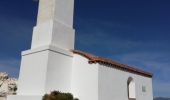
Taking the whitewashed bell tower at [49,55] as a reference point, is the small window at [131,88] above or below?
below

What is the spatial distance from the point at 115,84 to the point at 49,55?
190 inches

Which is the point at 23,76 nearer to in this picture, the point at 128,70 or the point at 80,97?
the point at 80,97

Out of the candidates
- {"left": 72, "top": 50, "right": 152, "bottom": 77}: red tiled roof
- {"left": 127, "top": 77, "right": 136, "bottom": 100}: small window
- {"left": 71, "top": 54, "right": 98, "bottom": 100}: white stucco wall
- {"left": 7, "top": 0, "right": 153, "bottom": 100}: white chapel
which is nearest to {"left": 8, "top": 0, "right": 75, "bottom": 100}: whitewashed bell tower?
{"left": 7, "top": 0, "right": 153, "bottom": 100}: white chapel

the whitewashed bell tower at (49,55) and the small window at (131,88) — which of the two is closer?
the whitewashed bell tower at (49,55)

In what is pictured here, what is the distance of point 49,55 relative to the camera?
13000 millimetres

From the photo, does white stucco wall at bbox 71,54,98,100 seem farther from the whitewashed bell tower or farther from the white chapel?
the whitewashed bell tower

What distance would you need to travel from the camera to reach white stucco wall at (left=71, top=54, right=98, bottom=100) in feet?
42.0

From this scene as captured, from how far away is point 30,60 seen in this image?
14.0 meters

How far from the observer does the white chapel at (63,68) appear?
42.1 feet

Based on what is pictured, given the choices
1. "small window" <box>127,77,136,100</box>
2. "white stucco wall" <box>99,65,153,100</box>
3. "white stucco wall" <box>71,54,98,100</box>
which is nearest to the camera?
"white stucco wall" <box>71,54,98,100</box>

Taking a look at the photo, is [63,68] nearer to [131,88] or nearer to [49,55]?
[49,55]

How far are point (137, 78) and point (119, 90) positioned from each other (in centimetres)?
284

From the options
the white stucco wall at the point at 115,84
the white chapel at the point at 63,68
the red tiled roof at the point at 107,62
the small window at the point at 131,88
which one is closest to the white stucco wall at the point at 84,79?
the white chapel at the point at 63,68

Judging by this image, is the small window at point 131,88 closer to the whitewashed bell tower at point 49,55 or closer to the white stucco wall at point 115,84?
the white stucco wall at point 115,84
